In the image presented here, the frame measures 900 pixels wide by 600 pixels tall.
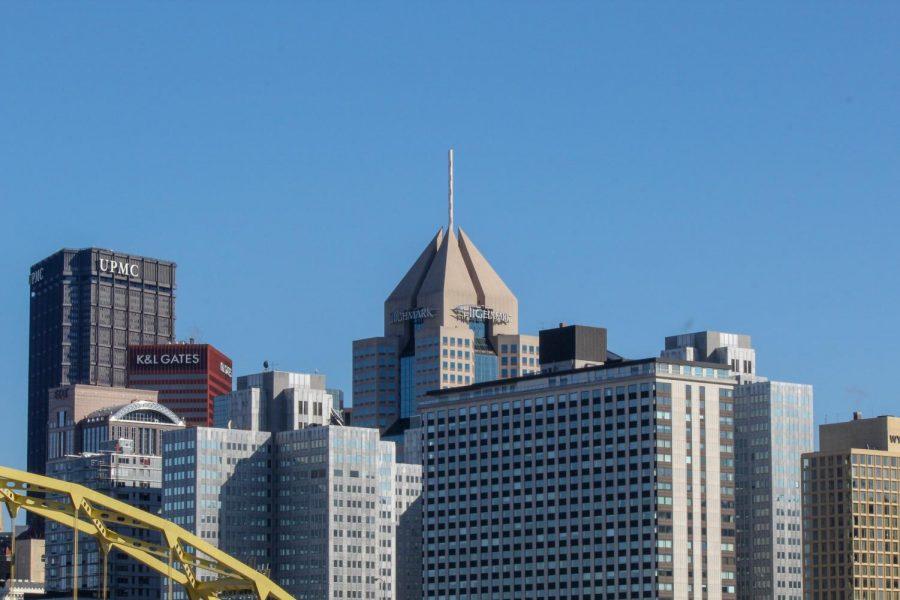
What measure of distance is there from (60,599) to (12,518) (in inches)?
3648

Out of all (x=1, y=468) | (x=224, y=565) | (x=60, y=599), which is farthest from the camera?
(x=60, y=599)

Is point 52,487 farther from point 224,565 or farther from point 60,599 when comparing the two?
point 60,599

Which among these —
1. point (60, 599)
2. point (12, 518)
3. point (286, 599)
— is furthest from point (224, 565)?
point (60, 599)

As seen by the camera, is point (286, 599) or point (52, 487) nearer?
point (52, 487)

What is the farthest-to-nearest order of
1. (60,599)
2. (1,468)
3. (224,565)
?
(60,599), (224,565), (1,468)

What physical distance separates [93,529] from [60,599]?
9409 centimetres

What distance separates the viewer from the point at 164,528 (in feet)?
349

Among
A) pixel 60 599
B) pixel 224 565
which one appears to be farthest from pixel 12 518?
pixel 60 599

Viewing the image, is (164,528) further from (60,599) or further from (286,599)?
(60,599)

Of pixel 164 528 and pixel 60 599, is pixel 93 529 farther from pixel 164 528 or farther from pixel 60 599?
pixel 60 599

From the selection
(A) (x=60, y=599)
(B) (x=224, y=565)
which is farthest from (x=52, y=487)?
(A) (x=60, y=599)

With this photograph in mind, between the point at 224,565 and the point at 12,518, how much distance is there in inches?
475

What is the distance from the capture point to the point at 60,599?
195 metres

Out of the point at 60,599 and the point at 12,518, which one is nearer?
the point at 12,518
